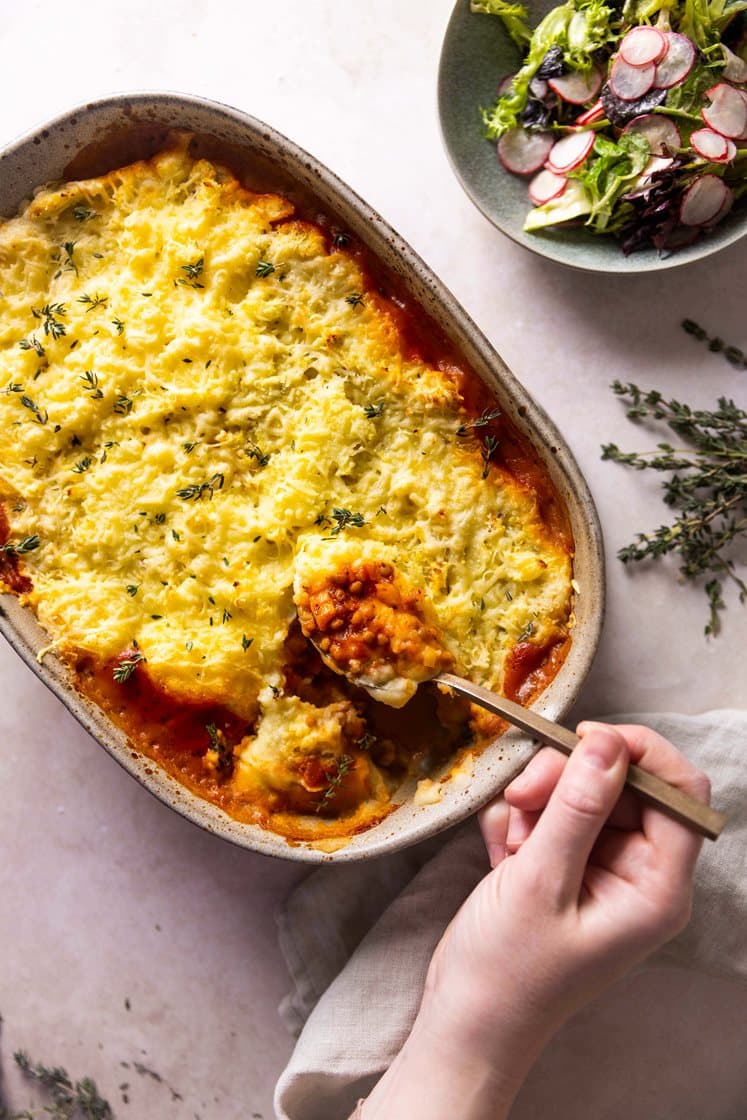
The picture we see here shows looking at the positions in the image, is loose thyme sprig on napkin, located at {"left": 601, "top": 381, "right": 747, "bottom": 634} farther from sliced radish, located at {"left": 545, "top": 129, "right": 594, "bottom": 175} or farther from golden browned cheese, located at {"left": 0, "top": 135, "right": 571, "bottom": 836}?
sliced radish, located at {"left": 545, "top": 129, "right": 594, "bottom": 175}

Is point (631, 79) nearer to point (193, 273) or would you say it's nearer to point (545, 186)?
point (545, 186)

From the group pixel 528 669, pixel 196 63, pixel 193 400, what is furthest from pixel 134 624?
pixel 196 63

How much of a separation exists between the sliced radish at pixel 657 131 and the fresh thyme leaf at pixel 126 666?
7.08 ft

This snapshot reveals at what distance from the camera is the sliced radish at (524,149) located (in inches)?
120

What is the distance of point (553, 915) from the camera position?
90.2 inches

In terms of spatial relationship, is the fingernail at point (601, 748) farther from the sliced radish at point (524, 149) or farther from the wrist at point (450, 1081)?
the sliced radish at point (524, 149)

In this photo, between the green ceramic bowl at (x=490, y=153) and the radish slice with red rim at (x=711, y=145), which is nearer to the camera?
the radish slice with red rim at (x=711, y=145)

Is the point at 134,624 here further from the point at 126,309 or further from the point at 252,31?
the point at 252,31

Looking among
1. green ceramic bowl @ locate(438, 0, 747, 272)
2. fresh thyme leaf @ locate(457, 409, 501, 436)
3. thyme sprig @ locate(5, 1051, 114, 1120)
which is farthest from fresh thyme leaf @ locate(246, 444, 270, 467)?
thyme sprig @ locate(5, 1051, 114, 1120)

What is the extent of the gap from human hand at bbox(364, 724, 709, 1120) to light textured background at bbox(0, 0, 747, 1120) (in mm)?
734

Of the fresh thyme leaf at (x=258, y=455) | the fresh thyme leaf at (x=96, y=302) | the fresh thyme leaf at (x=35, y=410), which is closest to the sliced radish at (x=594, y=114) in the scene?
the fresh thyme leaf at (x=258, y=455)

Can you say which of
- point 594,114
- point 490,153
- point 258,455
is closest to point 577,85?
point 594,114

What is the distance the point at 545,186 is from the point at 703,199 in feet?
1.61

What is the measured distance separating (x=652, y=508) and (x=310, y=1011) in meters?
2.07
